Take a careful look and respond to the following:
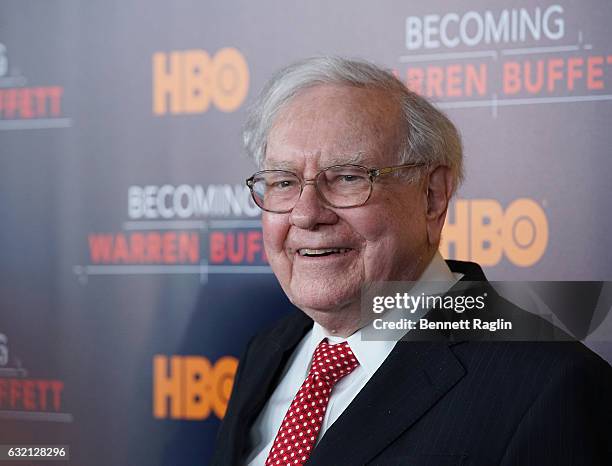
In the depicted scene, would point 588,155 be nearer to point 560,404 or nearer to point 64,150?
point 560,404

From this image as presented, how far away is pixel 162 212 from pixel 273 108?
3.17 ft

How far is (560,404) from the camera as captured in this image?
57.6 inches

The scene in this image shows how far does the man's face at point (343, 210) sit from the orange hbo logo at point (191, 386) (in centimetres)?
95

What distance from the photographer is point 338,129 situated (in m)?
1.73

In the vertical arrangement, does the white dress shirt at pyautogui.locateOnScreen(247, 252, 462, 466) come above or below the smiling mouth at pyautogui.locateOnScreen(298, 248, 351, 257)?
below

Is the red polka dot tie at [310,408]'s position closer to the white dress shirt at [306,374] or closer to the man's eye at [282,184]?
the white dress shirt at [306,374]

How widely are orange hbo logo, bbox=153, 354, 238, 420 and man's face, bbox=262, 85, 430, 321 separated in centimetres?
95

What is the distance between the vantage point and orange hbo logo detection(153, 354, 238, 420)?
104 inches

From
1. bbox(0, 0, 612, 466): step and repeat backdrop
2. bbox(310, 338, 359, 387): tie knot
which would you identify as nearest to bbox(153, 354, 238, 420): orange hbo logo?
bbox(0, 0, 612, 466): step and repeat backdrop

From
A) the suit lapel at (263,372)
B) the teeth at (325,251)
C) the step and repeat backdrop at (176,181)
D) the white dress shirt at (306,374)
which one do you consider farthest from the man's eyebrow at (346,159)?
the step and repeat backdrop at (176,181)

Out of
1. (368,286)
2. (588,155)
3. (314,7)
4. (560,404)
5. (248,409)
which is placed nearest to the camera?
(560,404)

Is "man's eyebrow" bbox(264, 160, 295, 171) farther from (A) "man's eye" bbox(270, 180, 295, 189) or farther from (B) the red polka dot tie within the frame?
(B) the red polka dot tie

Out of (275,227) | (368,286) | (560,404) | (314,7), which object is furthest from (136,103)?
(560,404)

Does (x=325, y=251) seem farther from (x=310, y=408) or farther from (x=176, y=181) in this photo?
(x=176, y=181)
